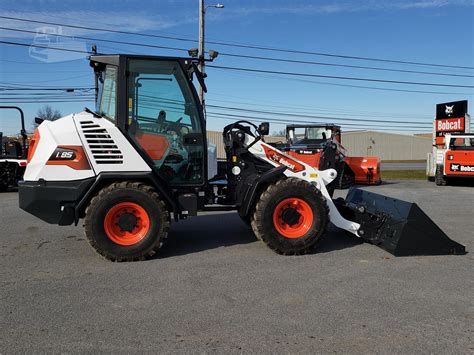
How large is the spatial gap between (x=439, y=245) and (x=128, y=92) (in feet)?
15.1

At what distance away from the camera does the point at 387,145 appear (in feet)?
237

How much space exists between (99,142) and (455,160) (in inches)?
577

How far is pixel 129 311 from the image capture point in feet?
12.5

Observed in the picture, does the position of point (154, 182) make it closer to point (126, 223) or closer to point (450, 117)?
Result: point (126, 223)

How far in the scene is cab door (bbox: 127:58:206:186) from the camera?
A: 548 centimetres

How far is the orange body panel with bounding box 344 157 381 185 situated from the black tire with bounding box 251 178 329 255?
1158 cm

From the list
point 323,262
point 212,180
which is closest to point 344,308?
point 323,262

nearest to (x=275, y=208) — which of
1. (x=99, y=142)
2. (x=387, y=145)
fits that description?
(x=99, y=142)

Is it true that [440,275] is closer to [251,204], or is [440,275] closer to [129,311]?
[251,204]

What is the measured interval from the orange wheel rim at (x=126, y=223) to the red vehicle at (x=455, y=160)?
46.6ft

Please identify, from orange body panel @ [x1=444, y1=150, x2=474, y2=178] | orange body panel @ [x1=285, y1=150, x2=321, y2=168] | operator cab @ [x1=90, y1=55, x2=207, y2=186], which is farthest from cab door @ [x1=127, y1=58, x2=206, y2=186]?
orange body panel @ [x1=444, y1=150, x2=474, y2=178]

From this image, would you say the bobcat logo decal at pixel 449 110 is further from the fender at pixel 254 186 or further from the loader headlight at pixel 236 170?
the loader headlight at pixel 236 170

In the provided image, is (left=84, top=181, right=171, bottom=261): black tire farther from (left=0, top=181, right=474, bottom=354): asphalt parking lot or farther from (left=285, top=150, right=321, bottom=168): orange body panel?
(left=285, top=150, right=321, bottom=168): orange body panel

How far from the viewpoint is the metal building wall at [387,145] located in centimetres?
6994
